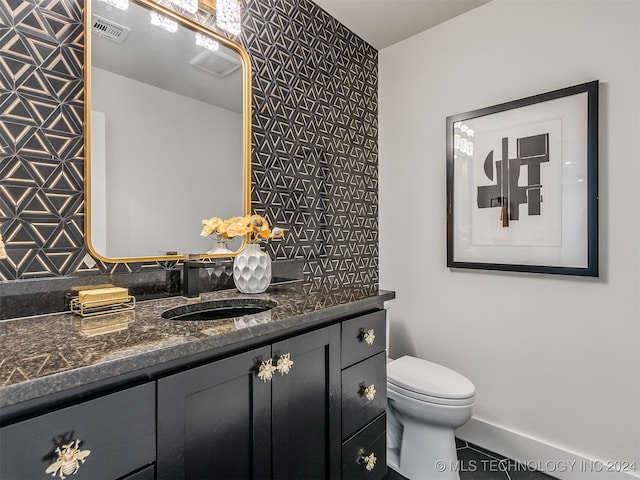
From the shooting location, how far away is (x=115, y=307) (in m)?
1.08

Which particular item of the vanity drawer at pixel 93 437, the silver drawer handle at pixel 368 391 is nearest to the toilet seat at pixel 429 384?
the silver drawer handle at pixel 368 391

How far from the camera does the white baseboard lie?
1602 mm

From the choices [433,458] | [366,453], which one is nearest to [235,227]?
[366,453]

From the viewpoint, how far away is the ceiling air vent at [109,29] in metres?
1.19

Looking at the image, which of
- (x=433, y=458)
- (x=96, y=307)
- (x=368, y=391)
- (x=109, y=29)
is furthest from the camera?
(x=433, y=458)

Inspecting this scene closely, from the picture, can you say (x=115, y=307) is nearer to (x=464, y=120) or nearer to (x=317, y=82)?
(x=317, y=82)

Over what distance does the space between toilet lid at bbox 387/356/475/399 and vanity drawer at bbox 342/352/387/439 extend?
32cm

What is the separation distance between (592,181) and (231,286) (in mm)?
1769

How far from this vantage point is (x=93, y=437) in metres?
0.63

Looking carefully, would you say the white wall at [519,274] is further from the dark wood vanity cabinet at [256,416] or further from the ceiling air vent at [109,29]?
the ceiling air vent at [109,29]

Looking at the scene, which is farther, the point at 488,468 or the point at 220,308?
the point at 488,468

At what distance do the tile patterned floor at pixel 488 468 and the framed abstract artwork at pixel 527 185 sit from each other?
105cm

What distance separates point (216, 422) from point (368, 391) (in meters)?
0.68

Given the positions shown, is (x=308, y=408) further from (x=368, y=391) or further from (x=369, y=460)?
(x=369, y=460)
